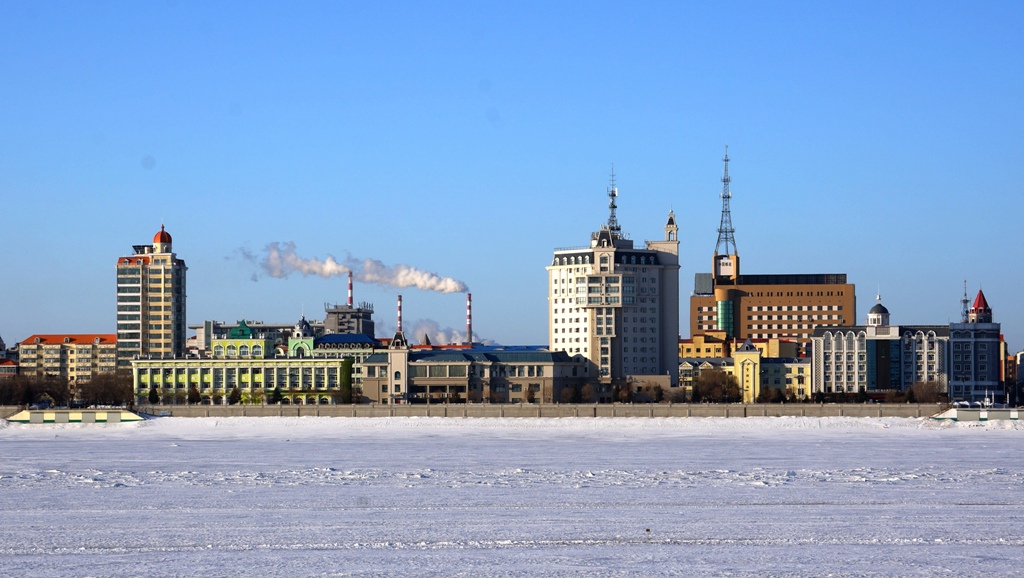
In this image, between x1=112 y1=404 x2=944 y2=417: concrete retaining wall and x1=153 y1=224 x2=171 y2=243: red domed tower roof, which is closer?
x1=112 y1=404 x2=944 y2=417: concrete retaining wall

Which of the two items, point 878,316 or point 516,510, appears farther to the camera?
point 878,316

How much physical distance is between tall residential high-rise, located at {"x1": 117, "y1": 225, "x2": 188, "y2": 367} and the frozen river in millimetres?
134334

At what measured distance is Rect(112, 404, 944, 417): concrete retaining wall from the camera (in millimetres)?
114375

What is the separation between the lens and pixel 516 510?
3503 cm

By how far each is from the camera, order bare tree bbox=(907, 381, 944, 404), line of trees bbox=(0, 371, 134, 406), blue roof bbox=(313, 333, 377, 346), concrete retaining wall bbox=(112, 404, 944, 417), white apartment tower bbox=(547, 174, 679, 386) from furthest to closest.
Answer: blue roof bbox=(313, 333, 377, 346) → white apartment tower bbox=(547, 174, 679, 386) → line of trees bbox=(0, 371, 134, 406) → bare tree bbox=(907, 381, 944, 404) → concrete retaining wall bbox=(112, 404, 944, 417)

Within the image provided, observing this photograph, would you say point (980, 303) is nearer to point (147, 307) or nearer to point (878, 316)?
point (878, 316)

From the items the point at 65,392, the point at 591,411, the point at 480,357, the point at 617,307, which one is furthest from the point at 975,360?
the point at 65,392

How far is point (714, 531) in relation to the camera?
104 ft

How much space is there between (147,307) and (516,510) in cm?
16821

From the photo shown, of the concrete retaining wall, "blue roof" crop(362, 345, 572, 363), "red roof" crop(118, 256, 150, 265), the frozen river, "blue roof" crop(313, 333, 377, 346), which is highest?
"red roof" crop(118, 256, 150, 265)

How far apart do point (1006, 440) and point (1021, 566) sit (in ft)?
142

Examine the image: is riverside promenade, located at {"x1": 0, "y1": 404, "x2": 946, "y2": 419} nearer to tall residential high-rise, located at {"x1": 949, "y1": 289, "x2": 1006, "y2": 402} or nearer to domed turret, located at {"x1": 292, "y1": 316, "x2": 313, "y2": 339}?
tall residential high-rise, located at {"x1": 949, "y1": 289, "x2": 1006, "y2": 402}

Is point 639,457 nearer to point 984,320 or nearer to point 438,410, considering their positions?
point 438,410

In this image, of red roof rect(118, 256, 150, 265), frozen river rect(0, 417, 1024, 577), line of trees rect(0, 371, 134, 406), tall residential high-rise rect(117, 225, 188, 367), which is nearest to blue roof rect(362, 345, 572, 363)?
line of trees rect(0, 371, 134, 406)
